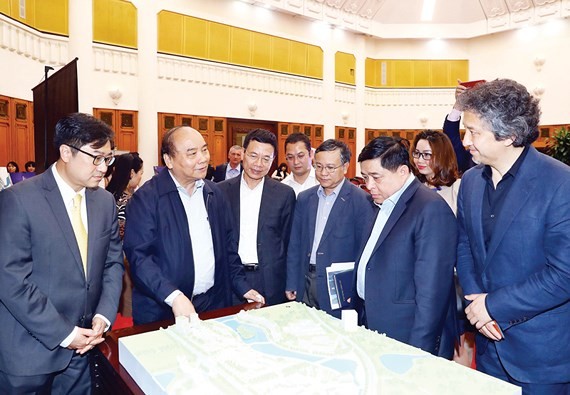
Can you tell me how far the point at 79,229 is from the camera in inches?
77.9

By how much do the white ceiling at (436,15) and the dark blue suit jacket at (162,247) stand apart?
38.5 feet

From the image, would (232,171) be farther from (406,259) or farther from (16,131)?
(406,259)

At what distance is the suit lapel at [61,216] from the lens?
1872 mm

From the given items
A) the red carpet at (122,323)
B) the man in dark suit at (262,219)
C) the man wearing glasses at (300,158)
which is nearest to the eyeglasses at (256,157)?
the man in dark suit at (262,219)

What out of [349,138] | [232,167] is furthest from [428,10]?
[232,167]

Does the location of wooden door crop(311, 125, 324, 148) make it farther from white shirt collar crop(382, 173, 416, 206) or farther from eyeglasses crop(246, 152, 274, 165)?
white shirt collar crop(382, 173, 416, 206)

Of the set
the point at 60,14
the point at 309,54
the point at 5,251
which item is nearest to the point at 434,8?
the point at 309,54

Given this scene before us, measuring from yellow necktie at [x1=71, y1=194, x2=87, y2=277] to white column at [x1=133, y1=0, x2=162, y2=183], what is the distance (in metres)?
8.52

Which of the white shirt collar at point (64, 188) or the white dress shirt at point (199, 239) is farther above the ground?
the white shirt collar at point (64, 188)

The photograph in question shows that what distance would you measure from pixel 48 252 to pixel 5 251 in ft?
0.49

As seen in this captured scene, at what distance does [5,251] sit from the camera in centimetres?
173

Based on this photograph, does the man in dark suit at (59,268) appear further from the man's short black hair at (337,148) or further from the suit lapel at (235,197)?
the man's short black hair at (337,148)

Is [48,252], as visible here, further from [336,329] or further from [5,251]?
[336,329]

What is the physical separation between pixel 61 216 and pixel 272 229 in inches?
55.6
